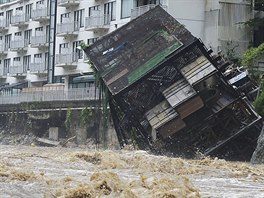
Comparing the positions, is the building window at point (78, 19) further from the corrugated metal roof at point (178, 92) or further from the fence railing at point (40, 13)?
the corrugated metal roof at point (178, 92)

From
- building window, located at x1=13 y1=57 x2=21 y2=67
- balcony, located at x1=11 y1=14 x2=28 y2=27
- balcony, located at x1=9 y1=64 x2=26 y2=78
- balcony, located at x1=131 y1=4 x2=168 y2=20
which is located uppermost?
balcony, located at x1=131 y1=4 x2=168 y2=20

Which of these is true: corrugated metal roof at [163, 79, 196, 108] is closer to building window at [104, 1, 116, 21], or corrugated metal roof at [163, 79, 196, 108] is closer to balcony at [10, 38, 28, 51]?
building window at [104, 1, 116, 21]

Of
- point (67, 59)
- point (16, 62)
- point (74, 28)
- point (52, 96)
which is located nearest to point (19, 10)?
point (16, 62)

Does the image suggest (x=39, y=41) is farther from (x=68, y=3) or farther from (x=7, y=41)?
(x=7, y=41)

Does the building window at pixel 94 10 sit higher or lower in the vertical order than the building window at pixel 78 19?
higher

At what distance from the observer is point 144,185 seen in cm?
1777

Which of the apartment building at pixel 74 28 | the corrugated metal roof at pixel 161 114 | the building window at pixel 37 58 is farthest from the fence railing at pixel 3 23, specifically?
the corrugated metal roof at pixel 161 114

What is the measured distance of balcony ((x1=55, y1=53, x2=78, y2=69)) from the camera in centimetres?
6064

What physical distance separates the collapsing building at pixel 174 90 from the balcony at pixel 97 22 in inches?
940

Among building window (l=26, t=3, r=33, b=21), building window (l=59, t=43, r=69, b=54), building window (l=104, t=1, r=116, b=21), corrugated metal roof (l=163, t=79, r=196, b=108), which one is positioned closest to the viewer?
corrugated metal roof (l=163, t=79, r=196, b=108)

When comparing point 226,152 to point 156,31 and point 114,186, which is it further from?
point 114,186

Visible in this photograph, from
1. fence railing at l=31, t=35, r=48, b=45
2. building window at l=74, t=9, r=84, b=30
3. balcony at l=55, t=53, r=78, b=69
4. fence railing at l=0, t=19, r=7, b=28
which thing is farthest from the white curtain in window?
fence railing at l=0, t=19, r=7, b=28

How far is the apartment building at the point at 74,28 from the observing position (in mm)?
49250

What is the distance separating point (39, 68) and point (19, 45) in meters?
5.23
